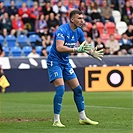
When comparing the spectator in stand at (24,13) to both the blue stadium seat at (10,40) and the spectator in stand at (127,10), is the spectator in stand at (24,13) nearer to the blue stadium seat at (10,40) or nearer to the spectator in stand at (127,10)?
the blue stadium seat at (10,40)

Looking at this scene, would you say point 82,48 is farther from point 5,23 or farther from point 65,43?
point 5,23

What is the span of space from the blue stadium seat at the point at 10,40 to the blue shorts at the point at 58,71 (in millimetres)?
15290

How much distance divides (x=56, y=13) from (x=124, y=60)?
4957mm

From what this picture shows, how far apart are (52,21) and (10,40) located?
8.40 feet

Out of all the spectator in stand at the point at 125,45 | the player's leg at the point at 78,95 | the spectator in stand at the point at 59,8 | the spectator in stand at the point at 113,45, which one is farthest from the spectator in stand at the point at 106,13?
the player's leg at the point at 78,95

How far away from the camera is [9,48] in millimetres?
26828

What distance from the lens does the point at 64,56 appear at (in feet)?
38.5

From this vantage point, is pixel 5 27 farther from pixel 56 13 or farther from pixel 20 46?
pixel 56 13

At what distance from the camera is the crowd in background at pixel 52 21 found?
27297mm

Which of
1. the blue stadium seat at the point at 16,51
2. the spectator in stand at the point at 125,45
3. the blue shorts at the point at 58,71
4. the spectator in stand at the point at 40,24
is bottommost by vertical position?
the spectator in stand at the point at 125,45

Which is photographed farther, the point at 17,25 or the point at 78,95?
the point at 17,25

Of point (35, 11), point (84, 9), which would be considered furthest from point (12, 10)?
point (84, 9)

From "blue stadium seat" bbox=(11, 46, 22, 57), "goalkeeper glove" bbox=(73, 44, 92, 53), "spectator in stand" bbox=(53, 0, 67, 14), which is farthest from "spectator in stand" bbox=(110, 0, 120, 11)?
"goalkeeper glove" bbox=(73, 44, 92, 53)

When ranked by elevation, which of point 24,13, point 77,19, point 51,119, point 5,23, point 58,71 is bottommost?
point 51,119
